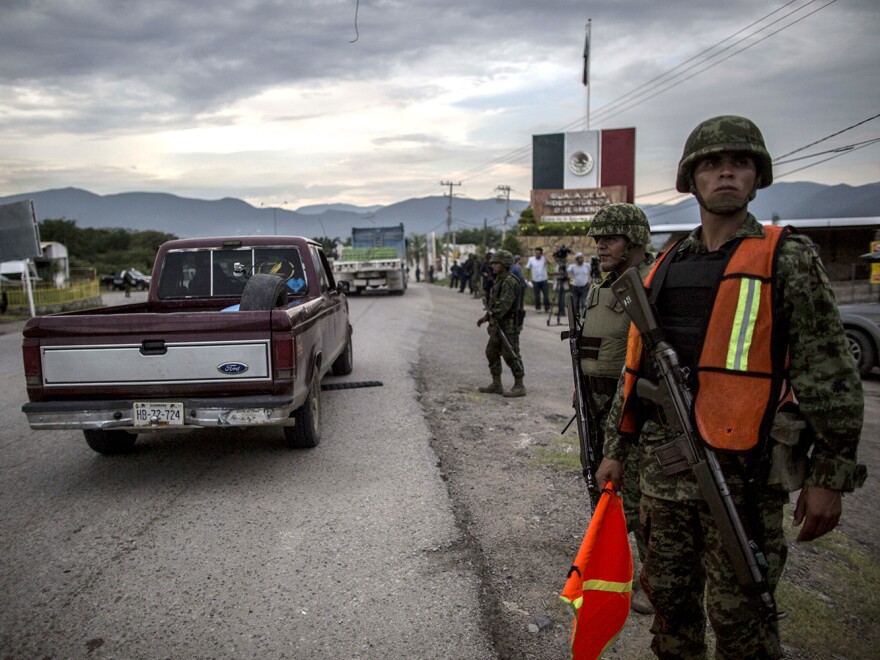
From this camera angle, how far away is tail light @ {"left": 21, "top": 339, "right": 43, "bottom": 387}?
4410mm

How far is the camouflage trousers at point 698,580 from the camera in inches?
77.0

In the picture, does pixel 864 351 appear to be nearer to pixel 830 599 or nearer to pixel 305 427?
pixel 830 599

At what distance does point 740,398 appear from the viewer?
195 centimetres

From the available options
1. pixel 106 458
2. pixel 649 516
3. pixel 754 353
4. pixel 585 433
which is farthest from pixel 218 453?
pixel 754 353

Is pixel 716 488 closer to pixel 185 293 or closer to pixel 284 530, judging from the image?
pixel 284 530

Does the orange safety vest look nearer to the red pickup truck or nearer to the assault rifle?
the assault rifle

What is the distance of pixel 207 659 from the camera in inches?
103

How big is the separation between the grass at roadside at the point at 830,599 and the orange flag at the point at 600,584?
1.01 metres

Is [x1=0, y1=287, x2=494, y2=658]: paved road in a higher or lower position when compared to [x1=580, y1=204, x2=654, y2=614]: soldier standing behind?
lower

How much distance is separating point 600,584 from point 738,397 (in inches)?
31.5

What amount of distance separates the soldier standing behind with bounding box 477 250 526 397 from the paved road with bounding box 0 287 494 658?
6.17ft

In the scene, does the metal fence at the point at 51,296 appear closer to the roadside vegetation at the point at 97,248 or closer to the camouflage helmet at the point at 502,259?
the camouflage helmet at the point at 502,259

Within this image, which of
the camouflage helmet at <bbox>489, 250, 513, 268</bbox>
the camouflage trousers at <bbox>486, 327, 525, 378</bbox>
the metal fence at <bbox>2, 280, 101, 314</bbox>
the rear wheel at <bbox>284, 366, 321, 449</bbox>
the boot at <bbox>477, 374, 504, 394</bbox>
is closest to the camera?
the rear wheel at <bbox>284, 366, 321, 449</bbox>

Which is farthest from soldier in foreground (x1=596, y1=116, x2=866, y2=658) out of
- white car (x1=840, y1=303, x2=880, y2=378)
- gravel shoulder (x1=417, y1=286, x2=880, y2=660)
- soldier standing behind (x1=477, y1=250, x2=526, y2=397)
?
white car (x1=840, y1=303, x2=880, y2=378)
